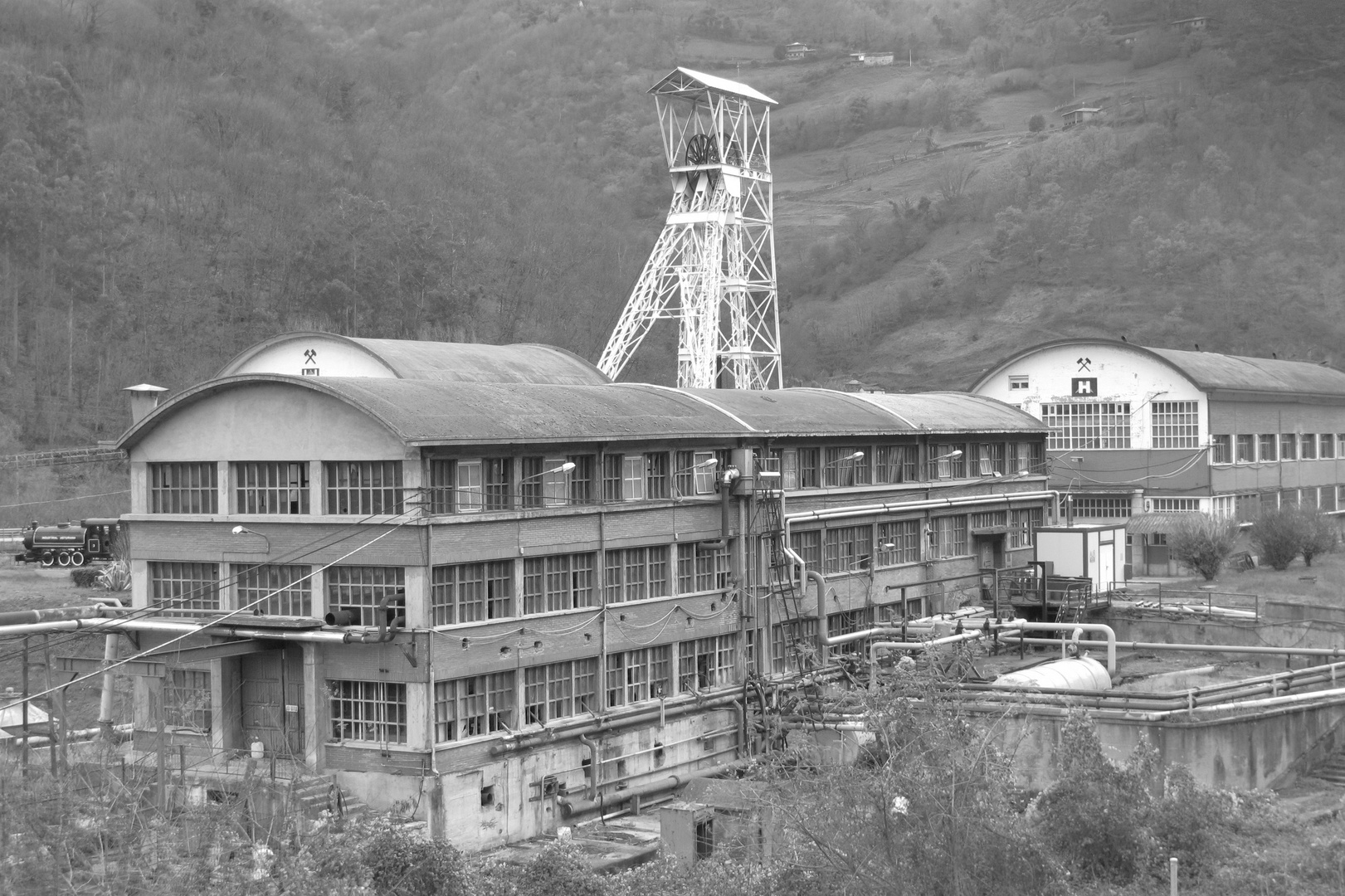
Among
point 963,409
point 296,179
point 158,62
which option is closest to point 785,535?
point 963,409

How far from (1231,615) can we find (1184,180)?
96581mm

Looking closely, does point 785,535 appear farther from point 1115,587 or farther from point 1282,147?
point 1282,147

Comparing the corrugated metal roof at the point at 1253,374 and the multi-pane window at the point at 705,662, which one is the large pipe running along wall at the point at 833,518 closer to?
the multi-pane window at the point at 705,662

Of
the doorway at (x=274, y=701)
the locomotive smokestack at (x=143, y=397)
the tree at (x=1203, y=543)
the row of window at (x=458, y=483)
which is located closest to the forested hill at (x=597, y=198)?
the locomotive smokestack at (x=143, y=397)

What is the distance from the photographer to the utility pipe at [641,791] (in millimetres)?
30719

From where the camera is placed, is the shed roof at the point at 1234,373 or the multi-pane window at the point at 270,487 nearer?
the multi-pane window at the point at 270,487

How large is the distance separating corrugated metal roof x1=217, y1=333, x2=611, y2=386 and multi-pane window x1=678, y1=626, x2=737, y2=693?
44.4 feet

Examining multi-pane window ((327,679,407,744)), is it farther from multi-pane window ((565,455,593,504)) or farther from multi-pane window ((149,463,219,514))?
multi-pane window ((565,455,593,504))

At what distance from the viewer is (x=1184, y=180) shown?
133250 millimetres

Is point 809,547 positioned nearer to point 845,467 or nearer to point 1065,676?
point 845,467

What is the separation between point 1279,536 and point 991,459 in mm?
14080

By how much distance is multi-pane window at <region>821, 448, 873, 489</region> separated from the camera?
40.6m

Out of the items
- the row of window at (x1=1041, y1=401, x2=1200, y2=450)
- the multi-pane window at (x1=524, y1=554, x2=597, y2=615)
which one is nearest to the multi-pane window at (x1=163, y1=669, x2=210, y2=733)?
the multi-pane window at (x1=524, y1=554, x2=597, y2=615)

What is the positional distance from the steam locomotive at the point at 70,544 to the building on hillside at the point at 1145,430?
110 feet
